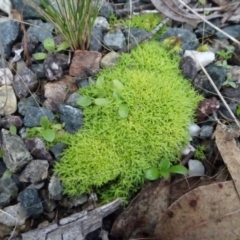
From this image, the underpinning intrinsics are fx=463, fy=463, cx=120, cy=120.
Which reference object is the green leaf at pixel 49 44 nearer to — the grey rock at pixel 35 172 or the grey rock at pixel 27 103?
the grey rock at pixel 27 103

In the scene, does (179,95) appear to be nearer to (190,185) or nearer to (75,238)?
(190,185)

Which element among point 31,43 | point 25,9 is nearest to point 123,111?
point 31,43

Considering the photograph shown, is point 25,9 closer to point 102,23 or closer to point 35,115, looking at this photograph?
point 102,23

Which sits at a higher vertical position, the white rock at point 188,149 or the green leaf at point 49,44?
the green leaf at point 49,44

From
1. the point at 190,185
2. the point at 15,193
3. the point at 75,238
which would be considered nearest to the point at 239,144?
the point at 190,185

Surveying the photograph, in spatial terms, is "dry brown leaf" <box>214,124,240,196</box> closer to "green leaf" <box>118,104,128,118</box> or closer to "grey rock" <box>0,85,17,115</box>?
"green leaf" <box>118,104,128,118</box>

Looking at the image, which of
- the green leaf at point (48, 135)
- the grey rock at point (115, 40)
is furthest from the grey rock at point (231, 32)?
the green leaf at point (48, 135)
